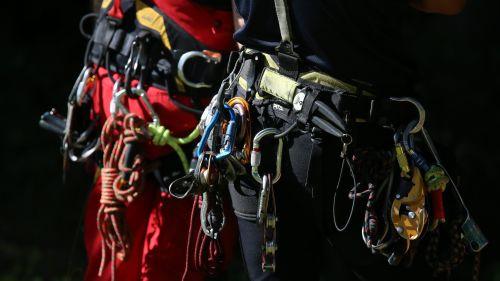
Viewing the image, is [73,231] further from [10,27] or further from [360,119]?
[360,119]

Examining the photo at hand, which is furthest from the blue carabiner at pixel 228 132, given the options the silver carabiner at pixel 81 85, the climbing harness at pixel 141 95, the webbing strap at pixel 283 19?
the silver carabiner at pixel 81 85

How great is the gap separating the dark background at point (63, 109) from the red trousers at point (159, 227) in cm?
55

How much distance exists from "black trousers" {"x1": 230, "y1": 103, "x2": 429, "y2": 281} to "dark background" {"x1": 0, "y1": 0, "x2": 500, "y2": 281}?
1.15 metres

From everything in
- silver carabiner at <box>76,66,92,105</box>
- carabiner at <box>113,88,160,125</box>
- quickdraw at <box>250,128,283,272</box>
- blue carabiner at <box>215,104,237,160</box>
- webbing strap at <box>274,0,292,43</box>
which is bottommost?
quickdraw at <box>250,128,283,272</box>

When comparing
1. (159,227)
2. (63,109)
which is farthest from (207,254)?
(63,109)

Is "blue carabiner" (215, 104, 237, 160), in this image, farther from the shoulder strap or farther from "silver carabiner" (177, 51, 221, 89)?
"silver carabiner" (177, 51, 221, 89)

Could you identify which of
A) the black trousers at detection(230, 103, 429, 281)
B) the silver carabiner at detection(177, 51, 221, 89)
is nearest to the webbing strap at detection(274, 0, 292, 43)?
the black trousers at detection(230, 103, 429, 281)

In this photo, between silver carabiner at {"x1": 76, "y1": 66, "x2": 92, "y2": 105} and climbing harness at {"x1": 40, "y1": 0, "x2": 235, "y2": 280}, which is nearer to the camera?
climbing harness at {"x1": 40, "y1": 0, "x2": 235, "y2": 280}

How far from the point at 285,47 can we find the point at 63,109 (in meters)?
3.12

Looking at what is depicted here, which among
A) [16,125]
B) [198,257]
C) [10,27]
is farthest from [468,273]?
[10,27]

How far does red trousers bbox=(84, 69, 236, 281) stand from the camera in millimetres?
2719

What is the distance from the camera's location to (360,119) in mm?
2176

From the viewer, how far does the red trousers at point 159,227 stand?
2719 mm

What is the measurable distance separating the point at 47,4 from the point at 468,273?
9.33ft
